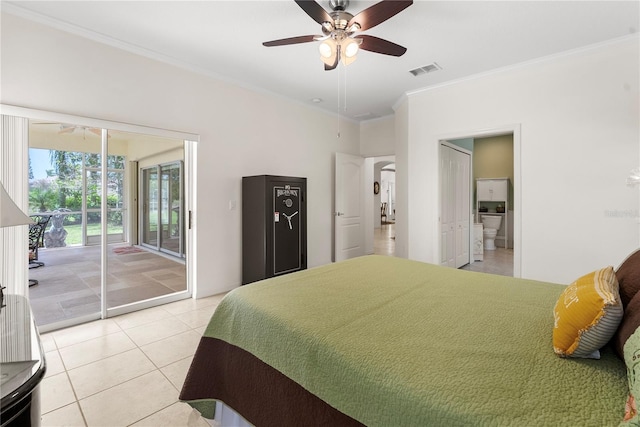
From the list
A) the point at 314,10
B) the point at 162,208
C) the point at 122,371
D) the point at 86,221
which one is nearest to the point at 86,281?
the point at 86,221

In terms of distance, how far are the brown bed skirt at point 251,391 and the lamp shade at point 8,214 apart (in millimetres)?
1008

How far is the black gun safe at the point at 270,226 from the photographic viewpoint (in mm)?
3797

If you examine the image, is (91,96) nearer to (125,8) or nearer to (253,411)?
(125,8)

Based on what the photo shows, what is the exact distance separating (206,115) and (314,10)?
215 centimetres

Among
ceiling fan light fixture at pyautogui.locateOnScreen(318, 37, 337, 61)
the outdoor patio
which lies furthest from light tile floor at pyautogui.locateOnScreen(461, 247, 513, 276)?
the outdoor patio

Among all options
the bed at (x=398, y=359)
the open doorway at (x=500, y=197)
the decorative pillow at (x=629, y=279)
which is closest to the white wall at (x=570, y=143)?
the bed at (x=398, y=359)

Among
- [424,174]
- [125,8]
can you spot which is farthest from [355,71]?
[125,8]

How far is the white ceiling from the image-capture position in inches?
96.9

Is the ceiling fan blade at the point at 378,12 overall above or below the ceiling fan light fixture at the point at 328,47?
above

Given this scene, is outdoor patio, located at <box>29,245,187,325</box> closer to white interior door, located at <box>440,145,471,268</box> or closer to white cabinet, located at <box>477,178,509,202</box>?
white interior door, located at <box>440,145,471,268</box>

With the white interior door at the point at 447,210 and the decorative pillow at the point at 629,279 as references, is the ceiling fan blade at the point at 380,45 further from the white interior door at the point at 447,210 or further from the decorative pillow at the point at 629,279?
the white interior door at the point at 447,210

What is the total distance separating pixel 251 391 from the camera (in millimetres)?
1363

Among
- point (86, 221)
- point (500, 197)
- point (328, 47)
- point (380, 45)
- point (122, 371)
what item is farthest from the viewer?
point (500, 197)

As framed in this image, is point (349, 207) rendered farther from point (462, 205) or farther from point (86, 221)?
point (86, 221)
